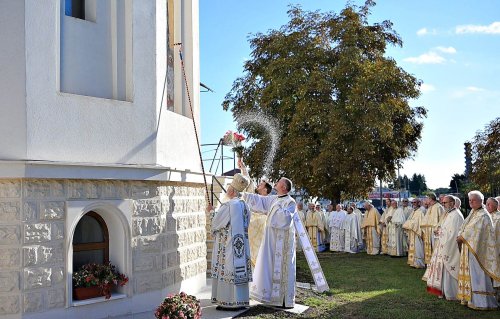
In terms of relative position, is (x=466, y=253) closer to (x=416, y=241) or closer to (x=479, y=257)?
(x=479, y=257)

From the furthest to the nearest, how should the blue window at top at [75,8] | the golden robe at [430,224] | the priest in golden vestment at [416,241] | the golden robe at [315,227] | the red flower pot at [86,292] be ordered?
1. the golden robe at [315,227]
2. the priest in golden vestment at [416,241]
3. the golden robe at [430,224]
4. the blue window at top at [75,8]
5. the red flower pot at [86,292]

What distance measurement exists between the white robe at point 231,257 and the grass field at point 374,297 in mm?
448

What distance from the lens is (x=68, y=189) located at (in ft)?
30.0

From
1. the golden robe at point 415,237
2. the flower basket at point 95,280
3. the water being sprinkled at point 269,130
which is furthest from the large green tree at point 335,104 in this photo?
the flower basket at point 95,280

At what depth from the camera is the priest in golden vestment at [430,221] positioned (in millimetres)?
16875

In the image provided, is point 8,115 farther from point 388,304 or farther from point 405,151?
point 405,151

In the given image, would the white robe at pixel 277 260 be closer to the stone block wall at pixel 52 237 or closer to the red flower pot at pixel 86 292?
the stone block wall at pixel 52 237

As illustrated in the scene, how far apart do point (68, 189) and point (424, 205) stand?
41.3ft

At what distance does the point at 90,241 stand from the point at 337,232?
1534cm

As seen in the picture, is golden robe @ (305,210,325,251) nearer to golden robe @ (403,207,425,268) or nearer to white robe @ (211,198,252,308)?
golden robe @ (403,207,425,268)

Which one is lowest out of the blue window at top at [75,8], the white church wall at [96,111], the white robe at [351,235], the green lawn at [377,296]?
the green lawn at [377,296]

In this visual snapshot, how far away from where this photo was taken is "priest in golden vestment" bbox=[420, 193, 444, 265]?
1688 cm

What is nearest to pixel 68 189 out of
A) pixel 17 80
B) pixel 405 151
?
pixel 17 80

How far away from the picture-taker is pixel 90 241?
9.91m
